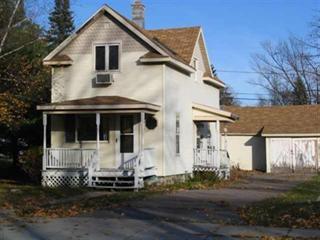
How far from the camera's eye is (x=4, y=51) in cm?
2838

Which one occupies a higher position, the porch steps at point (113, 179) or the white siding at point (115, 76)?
the white siding at point (115, 76)

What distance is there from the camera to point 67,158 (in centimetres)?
2534

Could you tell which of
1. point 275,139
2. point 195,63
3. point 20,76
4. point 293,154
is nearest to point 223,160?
point 195,63

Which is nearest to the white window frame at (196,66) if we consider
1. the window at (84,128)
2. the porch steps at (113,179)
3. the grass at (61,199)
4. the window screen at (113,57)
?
the window screen at (113,57)

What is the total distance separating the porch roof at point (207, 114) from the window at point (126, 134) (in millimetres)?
5235

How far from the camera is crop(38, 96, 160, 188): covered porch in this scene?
2408cm

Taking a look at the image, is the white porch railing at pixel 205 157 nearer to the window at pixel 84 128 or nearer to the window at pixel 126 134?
the window at pixel 126 134

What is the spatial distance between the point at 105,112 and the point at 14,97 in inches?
215

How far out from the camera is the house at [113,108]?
2464 cm

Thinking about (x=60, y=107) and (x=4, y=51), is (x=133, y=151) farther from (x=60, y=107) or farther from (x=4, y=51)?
(x=4, y=51)

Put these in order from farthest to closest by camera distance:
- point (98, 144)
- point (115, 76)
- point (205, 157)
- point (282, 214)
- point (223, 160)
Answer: point (223, 160)
point (205, 157)
point (115, 76)
point (98, 144)
point (282, 214)

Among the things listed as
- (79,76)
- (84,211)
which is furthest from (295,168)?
(84,211)

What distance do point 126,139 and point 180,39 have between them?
756 centimetres

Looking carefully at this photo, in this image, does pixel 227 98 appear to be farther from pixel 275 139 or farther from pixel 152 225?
pixel 152 225
